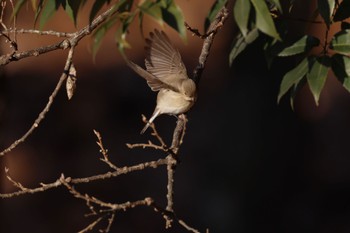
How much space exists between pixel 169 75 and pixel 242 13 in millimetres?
1224

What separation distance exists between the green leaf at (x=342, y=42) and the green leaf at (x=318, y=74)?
43 millimetres

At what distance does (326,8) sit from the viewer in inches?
85.4

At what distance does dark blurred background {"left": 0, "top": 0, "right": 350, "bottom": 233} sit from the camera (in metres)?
6.69

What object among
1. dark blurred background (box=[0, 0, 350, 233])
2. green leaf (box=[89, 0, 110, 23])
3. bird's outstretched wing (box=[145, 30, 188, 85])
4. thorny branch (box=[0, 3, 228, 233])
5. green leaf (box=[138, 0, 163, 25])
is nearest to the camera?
green leaf (box=[138, 0, 163, 25])

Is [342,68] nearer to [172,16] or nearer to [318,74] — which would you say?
[318,74]

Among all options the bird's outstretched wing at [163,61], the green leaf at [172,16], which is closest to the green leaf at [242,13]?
the green leaf at [172,16]

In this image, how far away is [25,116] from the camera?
7.28 m

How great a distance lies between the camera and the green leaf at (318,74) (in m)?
2.18

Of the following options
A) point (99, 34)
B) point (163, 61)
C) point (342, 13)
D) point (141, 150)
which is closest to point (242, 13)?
point (99, 34)

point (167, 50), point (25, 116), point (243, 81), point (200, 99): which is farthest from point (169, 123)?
point (167, 50)

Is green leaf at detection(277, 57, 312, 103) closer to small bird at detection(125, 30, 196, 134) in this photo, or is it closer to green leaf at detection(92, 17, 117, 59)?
small bird at detection(125, 30, 196, 134)

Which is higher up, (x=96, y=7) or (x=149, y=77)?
(x=96, y=7)

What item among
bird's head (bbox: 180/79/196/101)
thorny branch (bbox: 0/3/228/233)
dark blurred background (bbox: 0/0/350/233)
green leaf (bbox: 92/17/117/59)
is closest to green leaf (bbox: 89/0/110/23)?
thorny branch (bbox: 0/3/228/233)

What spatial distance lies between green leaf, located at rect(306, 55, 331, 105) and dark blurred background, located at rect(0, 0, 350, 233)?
3.74 meters
